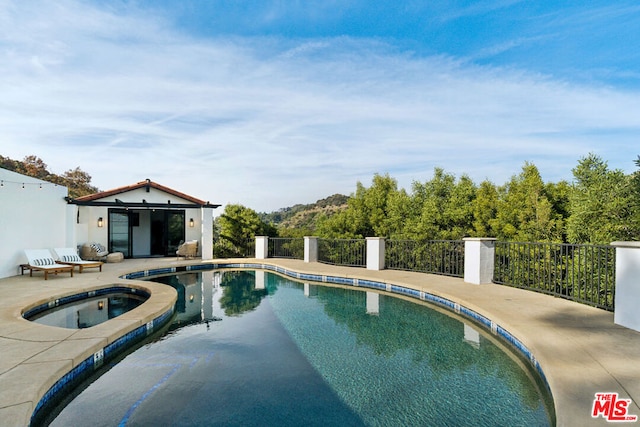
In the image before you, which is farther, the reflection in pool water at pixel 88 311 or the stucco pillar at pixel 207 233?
the stucco pillar at pixel 207 233

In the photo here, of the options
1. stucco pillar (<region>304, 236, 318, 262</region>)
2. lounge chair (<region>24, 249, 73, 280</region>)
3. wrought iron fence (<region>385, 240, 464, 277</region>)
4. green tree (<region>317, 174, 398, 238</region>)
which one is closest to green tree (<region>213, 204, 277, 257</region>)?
green tree (<region>317, 174, 398, 238</region>)

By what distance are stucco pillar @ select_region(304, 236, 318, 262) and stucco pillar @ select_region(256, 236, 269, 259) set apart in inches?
88.6

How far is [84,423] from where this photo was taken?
2.95 m

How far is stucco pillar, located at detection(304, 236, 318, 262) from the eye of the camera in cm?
1344

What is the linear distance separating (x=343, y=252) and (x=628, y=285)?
920cm

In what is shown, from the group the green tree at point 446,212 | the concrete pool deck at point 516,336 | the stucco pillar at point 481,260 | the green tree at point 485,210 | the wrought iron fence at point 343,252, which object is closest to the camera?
the concrete pool deck at point 516,336

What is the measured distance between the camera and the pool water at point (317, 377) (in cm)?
310

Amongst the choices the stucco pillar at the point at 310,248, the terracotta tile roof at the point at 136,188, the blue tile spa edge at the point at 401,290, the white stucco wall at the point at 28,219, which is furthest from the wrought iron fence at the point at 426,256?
the white stucco wall at the point at 28,219

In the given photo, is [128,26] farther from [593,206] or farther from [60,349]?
[593,206]

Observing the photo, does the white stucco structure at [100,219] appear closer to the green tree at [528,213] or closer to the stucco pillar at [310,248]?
the stucco pillar at [310,248]

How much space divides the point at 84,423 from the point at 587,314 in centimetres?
673

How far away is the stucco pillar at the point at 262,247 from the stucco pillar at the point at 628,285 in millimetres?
12166

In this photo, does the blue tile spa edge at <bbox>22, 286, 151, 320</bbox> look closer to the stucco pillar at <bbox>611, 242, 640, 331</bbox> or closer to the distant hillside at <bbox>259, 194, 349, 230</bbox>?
the stucco pillar at <bbox>611, 242, 640, 331</bbox>

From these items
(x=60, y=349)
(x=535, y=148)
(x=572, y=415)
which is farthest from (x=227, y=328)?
(x=535, y=148)
